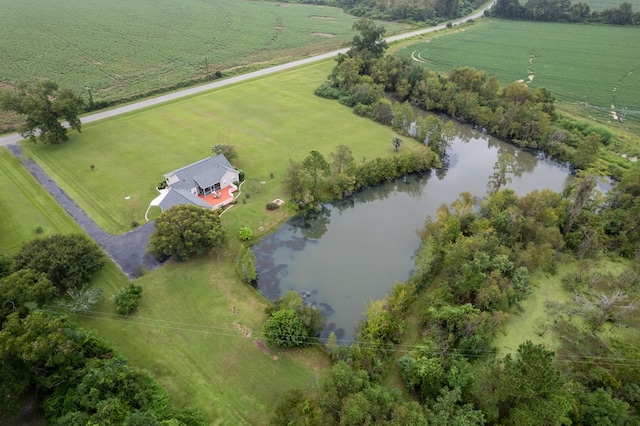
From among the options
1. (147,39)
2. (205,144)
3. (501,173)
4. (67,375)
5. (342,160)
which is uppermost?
(147,39)

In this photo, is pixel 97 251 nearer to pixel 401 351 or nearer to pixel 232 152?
pixel 232 152

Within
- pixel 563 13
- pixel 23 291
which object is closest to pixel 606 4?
pixel 563 13

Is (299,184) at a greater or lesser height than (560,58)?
lesser

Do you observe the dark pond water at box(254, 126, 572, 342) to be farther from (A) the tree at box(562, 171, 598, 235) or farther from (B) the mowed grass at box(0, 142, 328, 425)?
(A) the tree at box(562, 171, 598, 235)

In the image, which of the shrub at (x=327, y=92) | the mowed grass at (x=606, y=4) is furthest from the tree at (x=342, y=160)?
the mowed grass at (x=606, y=4)

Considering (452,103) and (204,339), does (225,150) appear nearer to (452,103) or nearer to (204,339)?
(204,339)

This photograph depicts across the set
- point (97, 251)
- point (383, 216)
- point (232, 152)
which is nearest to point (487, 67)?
point (383, 216)

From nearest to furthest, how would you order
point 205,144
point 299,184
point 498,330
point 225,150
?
point 498,330 < point 299,184 < point 225,150 < point 205,144
